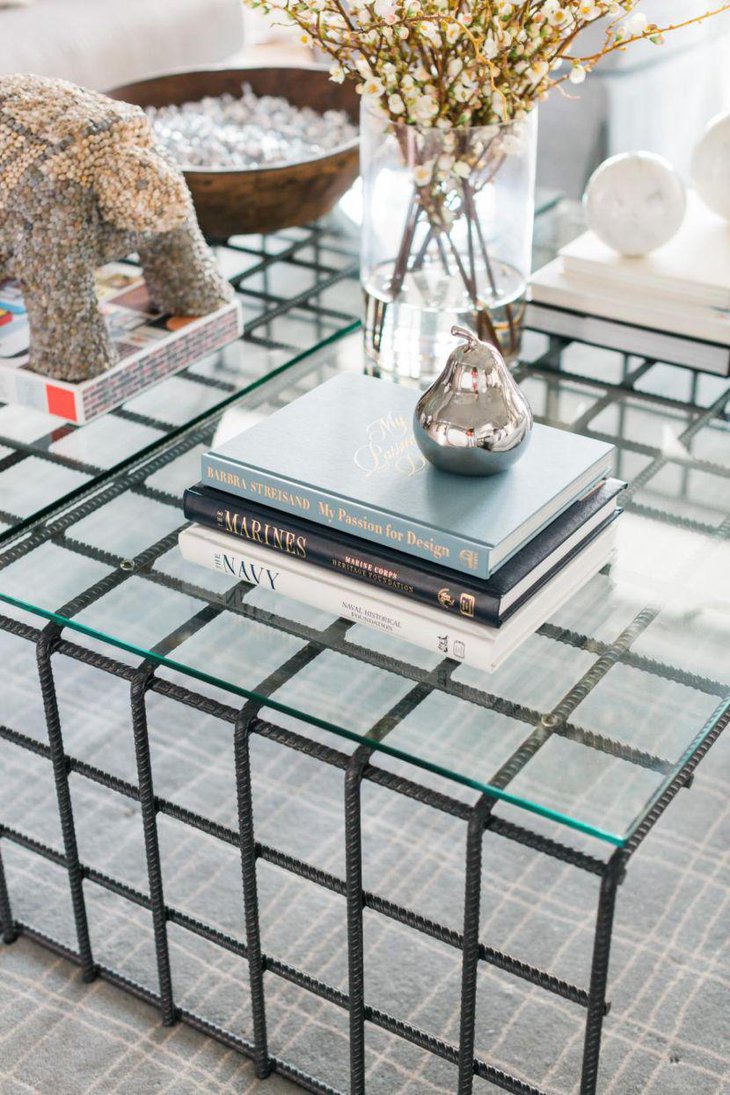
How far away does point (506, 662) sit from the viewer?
3.20ft

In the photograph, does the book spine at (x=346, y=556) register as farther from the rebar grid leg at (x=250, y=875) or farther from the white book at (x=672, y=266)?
the white book at (x=672, y=266)

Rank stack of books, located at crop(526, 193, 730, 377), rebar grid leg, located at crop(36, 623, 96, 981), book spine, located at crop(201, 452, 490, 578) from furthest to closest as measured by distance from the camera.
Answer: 1. stack of books, located at crop(526, 193, 730, 377)
2. rebar grid leg, located at crop(36, 623, 96, 981)
3. book spine, located at crop(201, 452, 490, 578)

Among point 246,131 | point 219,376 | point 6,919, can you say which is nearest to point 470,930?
point 6,919

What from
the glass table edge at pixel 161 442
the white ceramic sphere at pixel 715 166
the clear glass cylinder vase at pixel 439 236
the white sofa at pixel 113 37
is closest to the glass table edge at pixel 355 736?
the glass table edge at pixel 161 442

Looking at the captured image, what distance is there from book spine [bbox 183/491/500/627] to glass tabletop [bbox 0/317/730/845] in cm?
4

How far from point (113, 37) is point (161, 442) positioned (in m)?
1.64

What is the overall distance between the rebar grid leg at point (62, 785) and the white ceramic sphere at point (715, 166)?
2.96 ft

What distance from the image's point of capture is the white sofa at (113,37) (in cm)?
246

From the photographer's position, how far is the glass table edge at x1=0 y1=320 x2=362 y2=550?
1.18 metres

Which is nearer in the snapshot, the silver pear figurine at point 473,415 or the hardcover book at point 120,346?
the silver pear figurine at point 473,415

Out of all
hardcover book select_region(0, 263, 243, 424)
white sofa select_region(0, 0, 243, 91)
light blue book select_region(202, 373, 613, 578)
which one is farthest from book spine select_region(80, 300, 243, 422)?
white sofa select_region(0, 0, 243, 91)

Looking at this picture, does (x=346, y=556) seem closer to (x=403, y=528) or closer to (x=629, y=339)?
(x=403, y=528)

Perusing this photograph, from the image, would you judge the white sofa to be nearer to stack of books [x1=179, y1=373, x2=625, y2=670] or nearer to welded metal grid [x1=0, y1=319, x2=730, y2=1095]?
welded metal grid [x1=0, y1=319, x2=730, y2=1095]

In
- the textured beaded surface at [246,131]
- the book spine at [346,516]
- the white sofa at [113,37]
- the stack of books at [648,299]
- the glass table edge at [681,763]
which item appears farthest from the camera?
the white sofa at [113,37]
